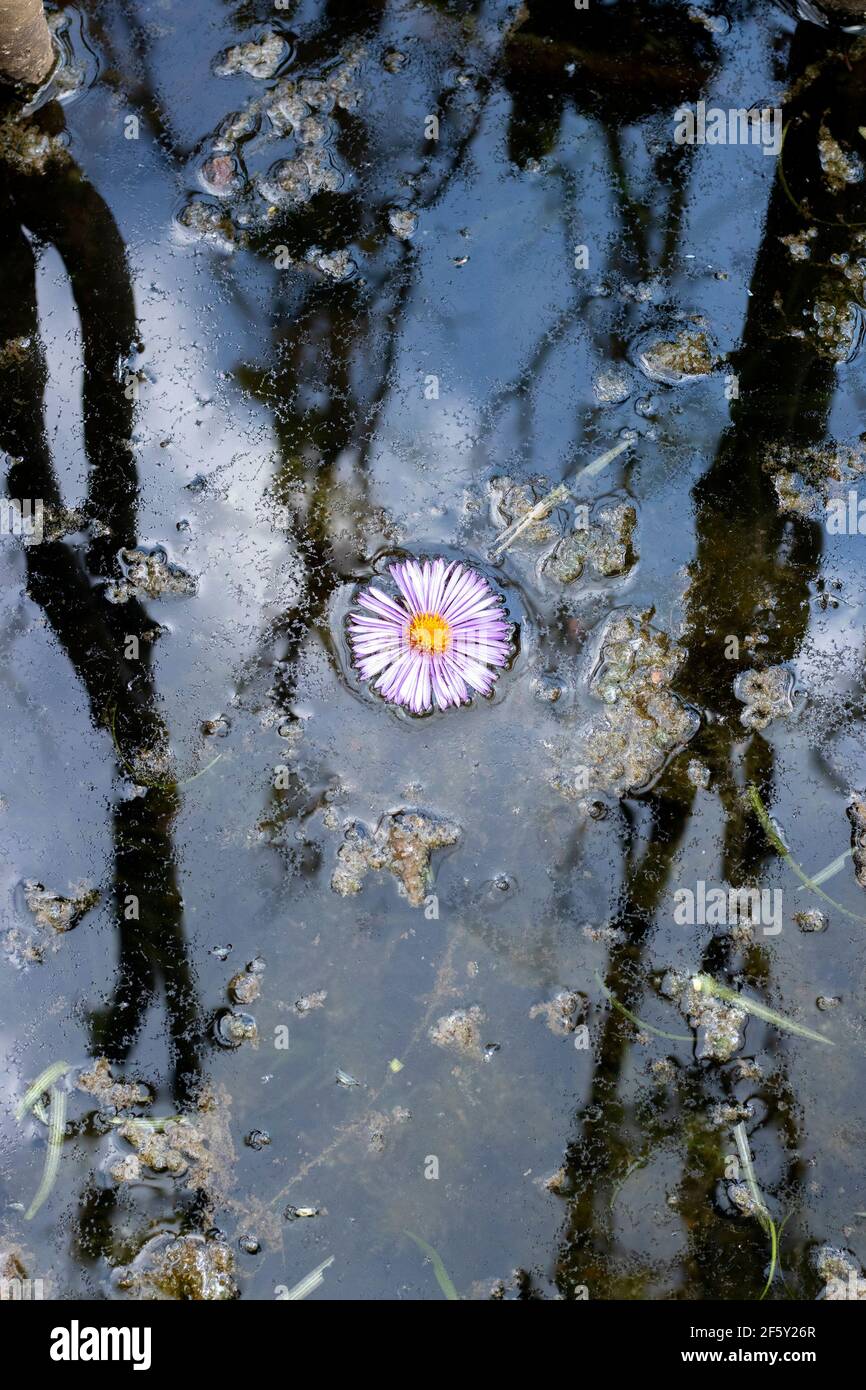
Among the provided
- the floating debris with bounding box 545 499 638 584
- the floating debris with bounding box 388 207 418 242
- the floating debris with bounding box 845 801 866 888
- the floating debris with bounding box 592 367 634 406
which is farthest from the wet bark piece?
the floating debris with bounding box 845 801 866 888

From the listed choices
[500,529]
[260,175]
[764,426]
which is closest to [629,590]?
[500,529]

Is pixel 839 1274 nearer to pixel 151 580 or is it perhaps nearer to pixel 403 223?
pixel 151 580

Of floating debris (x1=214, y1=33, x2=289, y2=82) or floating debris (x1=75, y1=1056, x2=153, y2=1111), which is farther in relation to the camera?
floating debris (x1=214, y1=33, x2=289, y2=82)

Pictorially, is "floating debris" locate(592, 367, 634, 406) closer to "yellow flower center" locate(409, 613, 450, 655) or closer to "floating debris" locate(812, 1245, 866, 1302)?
"yellow flower center" locate(409, 613, 450, 655)

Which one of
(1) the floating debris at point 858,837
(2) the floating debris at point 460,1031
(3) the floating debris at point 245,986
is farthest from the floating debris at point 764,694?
(3) the floating debris at point 245,986

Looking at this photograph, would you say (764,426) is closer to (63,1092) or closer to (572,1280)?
(572,1280)

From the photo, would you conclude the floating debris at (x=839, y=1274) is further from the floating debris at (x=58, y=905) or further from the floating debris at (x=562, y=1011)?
the floating debris at (x=58, y=905)
